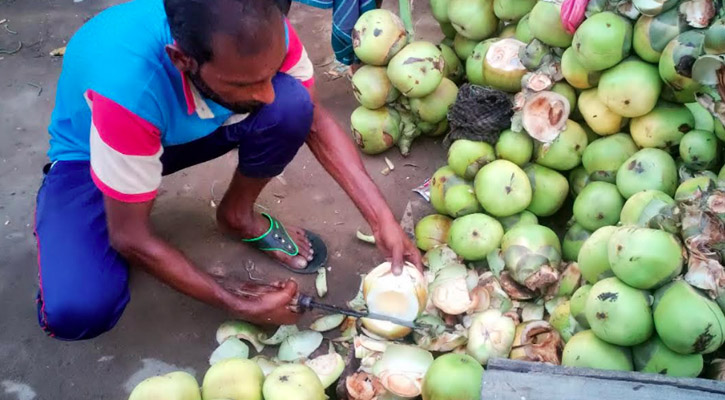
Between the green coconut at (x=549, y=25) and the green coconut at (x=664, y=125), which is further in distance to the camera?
the green coconut at (x=549, y=25)

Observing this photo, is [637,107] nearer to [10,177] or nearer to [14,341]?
[14,341]

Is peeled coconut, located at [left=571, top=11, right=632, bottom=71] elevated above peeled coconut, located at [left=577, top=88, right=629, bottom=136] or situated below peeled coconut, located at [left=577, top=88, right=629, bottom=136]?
above

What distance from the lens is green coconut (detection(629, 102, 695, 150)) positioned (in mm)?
2570

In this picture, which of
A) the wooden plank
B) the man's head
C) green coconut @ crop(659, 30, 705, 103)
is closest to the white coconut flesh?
green coconut @ crop(659, 30, 705, 103)

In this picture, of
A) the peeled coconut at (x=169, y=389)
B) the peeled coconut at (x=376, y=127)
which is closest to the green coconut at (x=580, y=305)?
the peeled coconut at (x=169, y=389)

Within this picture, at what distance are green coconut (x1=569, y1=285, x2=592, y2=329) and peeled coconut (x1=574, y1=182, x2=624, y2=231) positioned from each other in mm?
390

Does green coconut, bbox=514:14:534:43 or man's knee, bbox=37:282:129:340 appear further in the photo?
green coconut, bbox=514:14:534:43

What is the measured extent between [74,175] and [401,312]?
1323 millimetres

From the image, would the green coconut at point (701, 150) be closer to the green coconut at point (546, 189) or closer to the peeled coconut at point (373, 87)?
the green coconut at point (546, 189)

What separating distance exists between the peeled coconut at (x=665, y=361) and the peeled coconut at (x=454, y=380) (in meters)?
0.50

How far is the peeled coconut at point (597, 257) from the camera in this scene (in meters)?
2.23

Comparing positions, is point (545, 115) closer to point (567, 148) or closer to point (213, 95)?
point (567, 148)

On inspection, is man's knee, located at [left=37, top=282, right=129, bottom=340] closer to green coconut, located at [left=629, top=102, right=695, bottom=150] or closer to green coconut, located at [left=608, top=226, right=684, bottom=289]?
green coconut, located at [left=608, top=226, right=684, bottom=289]

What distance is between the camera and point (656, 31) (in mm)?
2494
